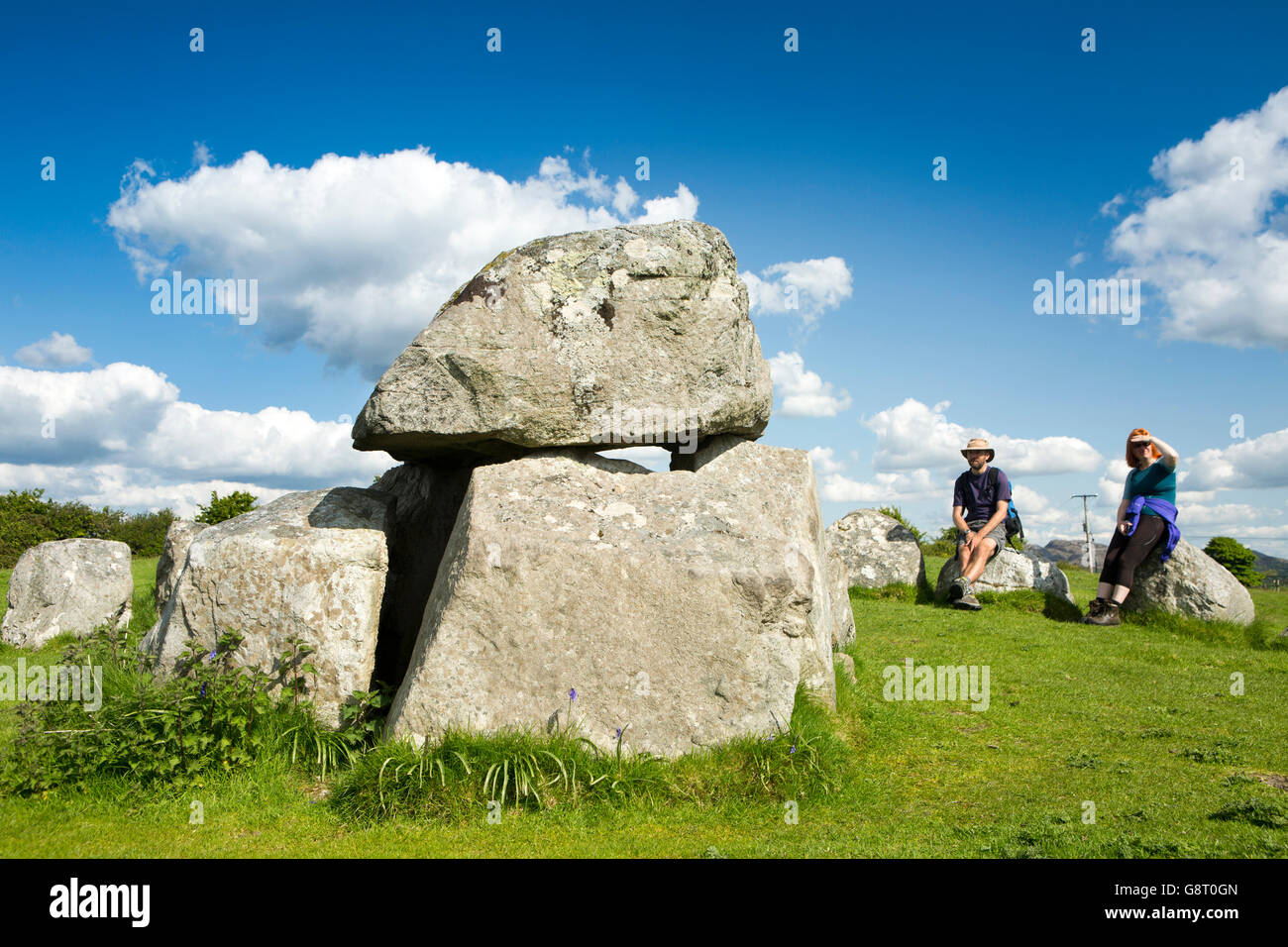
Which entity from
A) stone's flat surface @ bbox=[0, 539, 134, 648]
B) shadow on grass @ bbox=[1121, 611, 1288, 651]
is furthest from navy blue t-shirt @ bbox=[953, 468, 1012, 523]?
stone's flat surface @ bbox=[0, 539, 134, 648]

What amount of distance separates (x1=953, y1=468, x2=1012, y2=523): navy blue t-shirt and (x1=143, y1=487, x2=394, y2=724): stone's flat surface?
11.4 metres

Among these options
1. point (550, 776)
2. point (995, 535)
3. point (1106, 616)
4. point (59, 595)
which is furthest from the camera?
point (995, 535)

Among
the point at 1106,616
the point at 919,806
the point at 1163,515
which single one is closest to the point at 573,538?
the point at 919,806

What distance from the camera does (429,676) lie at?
643cm

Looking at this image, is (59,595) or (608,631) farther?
(59,595)

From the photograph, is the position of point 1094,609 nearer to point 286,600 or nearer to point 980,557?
point 980,557

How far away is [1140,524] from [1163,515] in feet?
1.23

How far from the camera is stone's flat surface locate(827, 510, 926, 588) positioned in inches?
650

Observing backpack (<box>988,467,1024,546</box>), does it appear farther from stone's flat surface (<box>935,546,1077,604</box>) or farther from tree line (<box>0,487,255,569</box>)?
tree line (<box>0,487,255,569</box>)

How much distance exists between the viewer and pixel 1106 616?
13.6 m
